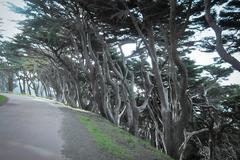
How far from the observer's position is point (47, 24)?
Result: 627 inches

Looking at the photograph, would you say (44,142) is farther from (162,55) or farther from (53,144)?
(162,55)

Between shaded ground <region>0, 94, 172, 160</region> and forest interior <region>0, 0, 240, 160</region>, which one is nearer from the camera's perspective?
shaded ground <region>0, 94, 172, 160</region>

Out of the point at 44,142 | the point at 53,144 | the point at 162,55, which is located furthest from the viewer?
the point at 162,55

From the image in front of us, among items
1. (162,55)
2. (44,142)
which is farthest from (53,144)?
(162,55)

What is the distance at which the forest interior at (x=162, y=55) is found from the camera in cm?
1045

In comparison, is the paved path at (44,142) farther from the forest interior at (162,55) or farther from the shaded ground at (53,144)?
the forest interior at (162,55)

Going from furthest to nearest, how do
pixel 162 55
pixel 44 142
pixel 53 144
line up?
pixel 162 55 < pixel 44 142 < pixel 53 144

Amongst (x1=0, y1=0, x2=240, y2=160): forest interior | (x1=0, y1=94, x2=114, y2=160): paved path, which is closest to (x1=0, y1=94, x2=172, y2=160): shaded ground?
(x1=0, y1=94, x2=114, y2=160): paved path

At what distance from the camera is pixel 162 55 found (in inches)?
699

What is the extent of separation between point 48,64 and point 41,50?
9.55 meters

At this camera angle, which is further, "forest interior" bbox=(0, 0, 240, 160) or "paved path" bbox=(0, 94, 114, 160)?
"forest interior" bbox=(0, 0, 240, 160)

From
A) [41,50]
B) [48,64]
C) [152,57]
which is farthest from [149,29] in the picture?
[48,64]

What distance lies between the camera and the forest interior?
34.3ft

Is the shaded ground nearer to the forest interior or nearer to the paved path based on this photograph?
the paved path
